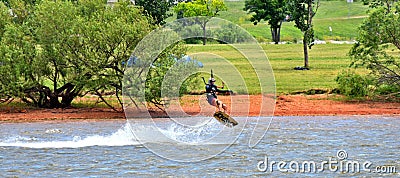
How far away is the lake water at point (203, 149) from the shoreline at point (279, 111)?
86 centimetres

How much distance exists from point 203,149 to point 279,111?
7563 millimetres

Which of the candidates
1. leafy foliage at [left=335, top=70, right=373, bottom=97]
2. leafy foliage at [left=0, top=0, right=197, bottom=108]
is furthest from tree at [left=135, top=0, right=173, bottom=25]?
leafy foliage at [left=335, top=70, right=373, bottom=97]

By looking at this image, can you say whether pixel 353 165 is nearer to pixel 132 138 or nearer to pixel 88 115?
pixel 132 138

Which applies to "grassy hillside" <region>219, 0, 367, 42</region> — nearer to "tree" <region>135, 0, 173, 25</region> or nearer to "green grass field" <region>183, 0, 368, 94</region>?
"green grass field" <region>183, 0, 368, 94</region>

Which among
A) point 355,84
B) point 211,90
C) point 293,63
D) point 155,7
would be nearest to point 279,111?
point 355,84

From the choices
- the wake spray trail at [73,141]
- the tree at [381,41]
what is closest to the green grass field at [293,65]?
the tree at [381,41]

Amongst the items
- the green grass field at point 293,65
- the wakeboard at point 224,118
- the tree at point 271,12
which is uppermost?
the tree at point 271,12

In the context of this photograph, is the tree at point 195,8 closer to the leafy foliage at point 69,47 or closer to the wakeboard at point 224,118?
the leafy foliage at point 69,47

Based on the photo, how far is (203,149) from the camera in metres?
19.0

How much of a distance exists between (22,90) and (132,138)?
6.25 metres

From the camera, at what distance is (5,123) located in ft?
80.7

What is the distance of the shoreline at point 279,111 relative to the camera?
25192mm

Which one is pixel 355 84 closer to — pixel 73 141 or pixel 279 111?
pixel 279 111

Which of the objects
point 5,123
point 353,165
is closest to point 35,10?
point 5,123
